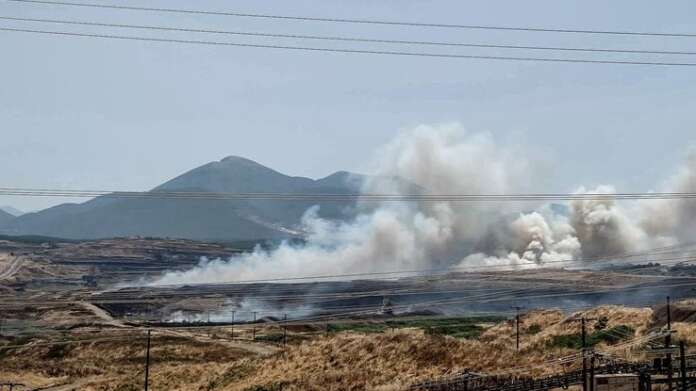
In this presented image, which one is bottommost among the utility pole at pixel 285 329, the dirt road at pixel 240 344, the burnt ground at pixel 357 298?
the dirt road at pixel 240 344

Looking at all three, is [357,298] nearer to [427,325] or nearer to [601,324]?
[427,325]

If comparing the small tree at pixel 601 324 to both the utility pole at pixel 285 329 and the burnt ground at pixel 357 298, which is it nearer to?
the utility pole at pixel 285 329

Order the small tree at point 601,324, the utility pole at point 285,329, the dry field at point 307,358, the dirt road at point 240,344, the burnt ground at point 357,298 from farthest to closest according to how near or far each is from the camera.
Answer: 1. the burnt ground at point 357,298
2. the utility pole at point 285,329
3. the dirt road at point 240,344
4. the small tree at point 601,324
5. the dry field at point 307,358

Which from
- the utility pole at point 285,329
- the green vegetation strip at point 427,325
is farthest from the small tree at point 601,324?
the utility pole at point 285,329

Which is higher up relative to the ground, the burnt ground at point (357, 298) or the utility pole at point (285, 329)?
the burnt ground at point (357, 298)

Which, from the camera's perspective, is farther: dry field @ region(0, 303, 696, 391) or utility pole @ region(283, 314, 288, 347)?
utility pole @ region(283, 314, 288, 347)

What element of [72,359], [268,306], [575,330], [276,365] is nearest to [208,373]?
[276,365]

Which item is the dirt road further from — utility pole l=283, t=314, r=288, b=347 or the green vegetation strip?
the green vegetation strip

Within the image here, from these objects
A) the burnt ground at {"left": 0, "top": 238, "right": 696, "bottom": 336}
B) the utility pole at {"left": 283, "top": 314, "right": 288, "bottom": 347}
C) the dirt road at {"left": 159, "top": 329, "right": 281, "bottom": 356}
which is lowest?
the dirt road at {"left": 159, "top": 329, "right": 281, "bottom": 356}

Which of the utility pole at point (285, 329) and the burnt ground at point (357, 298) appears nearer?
the utility pole at point (285, 329)

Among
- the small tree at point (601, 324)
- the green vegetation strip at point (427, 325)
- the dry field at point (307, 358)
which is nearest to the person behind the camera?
the dry field at point (307, 358)

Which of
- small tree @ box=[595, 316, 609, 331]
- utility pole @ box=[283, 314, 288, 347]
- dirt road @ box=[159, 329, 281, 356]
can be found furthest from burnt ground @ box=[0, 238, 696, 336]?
small tree @ box=[595, 316, 609, 331]

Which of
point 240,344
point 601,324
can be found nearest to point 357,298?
point 240,344

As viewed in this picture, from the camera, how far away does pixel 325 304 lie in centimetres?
16688
